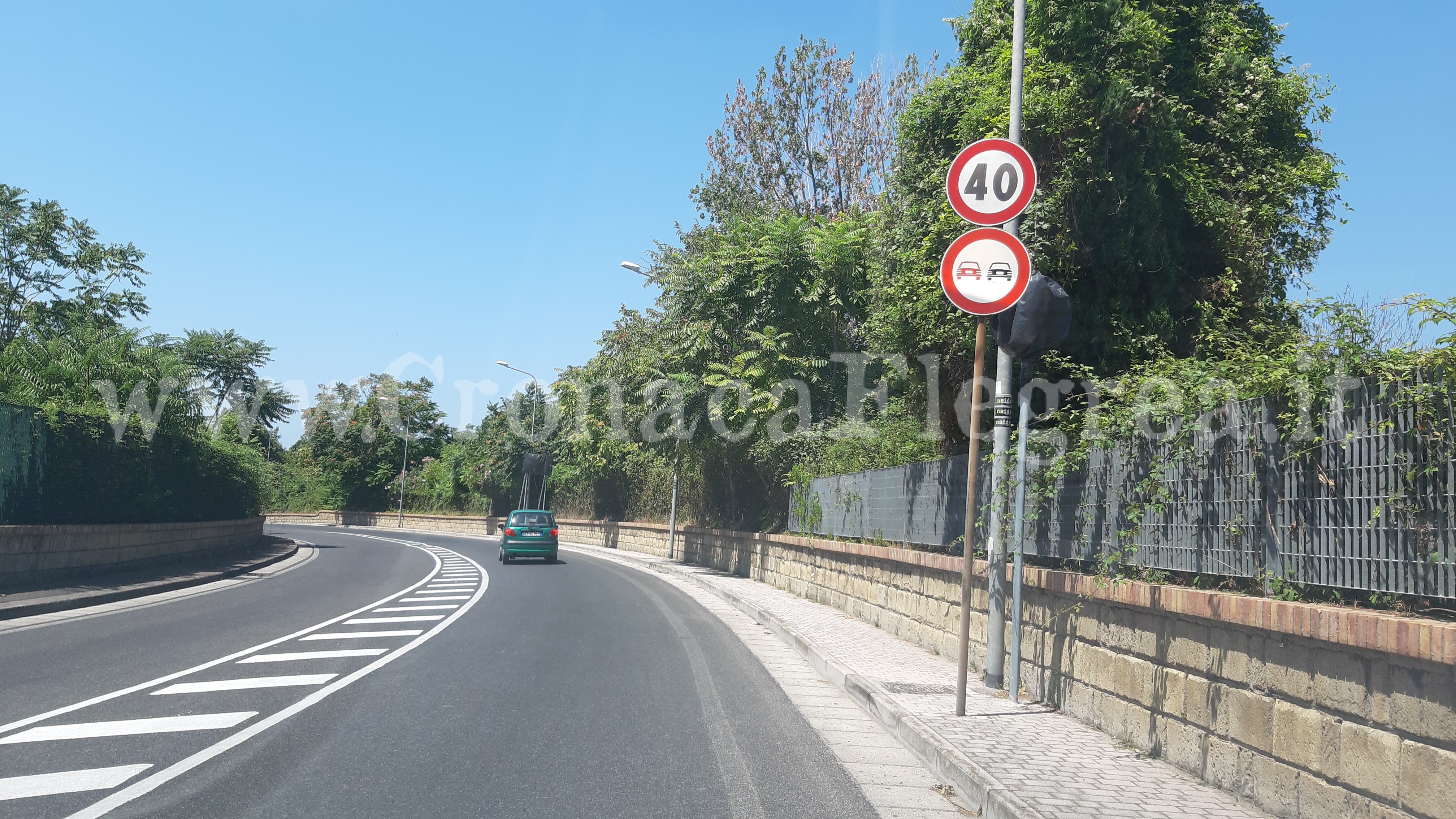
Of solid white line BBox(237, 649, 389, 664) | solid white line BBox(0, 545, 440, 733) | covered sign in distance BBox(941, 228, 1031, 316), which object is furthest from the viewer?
solid white line BBox(237, 649, 389, 664)

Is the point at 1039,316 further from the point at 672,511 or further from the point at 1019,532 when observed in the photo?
the point at 672,511

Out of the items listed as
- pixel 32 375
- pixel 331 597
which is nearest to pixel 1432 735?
pixel 331 597

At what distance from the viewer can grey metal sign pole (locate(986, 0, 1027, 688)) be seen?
8516mm

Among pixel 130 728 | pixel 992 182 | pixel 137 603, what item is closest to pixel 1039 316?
pixel 992 182

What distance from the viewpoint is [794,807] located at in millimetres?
5504

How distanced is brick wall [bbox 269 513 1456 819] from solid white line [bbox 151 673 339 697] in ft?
21.0

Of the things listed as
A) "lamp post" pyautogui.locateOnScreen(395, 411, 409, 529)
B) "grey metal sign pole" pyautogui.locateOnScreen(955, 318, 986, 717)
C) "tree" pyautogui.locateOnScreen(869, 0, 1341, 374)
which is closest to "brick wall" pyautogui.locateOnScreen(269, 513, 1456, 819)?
"grey metal sign pole" pyautogui.locateOnScreen(955, 318, 986, 717)

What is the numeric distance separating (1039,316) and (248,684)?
24.8ft

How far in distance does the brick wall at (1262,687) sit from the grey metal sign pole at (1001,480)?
0.27m

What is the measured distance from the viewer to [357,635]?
1247cm

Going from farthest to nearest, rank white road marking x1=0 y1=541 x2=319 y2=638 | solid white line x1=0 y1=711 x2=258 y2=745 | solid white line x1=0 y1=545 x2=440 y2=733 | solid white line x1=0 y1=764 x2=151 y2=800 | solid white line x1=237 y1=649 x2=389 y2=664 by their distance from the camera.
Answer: white road marking x1=0 y1=541 x2=319 y2=638
solid white line x1=237 y1=649 x2=389 y2=664
solid white line x1=0 y1=545 x2=440 y2=733
solid white line x1=0 y1=711 x2=258 y2=745
solid white line x1=0 y1=764 x2=151 y2=800

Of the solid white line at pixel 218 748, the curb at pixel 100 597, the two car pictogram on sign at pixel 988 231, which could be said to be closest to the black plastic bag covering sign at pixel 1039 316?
the two car pictogram on sign at pixel 988 231

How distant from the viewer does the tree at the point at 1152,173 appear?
11188mm

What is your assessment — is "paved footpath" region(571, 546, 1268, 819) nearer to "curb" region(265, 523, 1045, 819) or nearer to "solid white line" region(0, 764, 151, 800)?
"curb" region(265, 523, 1045, 819)
